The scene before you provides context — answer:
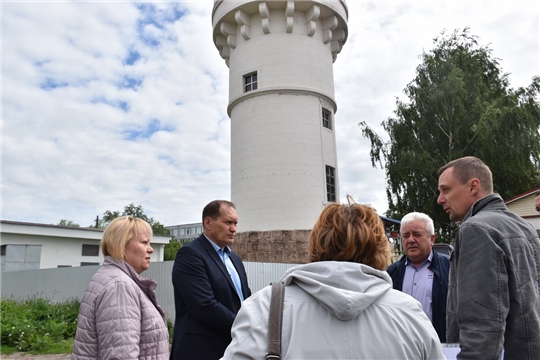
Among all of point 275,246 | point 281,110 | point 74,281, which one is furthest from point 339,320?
point 74,281

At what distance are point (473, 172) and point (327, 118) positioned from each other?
1284 centimetres

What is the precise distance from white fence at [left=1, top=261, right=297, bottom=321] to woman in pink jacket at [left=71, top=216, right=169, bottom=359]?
7541 millimetres

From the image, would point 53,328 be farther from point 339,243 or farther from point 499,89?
point 499,89

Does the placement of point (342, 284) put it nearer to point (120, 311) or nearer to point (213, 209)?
point (120, 311)

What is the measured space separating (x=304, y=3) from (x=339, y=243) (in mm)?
14769

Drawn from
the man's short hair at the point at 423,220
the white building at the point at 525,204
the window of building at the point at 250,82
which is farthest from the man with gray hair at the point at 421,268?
the white building at the point at 525,204

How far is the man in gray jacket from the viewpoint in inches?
77.5

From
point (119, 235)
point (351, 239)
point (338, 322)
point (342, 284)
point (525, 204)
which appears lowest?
point (338, 322)

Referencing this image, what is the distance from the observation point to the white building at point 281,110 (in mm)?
13695

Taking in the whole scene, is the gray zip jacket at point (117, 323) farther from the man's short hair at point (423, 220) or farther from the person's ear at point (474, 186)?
the man's short hair at point (423, 220)

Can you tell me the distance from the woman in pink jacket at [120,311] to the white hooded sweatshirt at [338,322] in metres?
1.30

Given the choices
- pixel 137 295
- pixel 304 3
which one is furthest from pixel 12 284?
pixel 137 295

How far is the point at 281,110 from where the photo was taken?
14117mm

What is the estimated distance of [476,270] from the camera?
2072 mm
